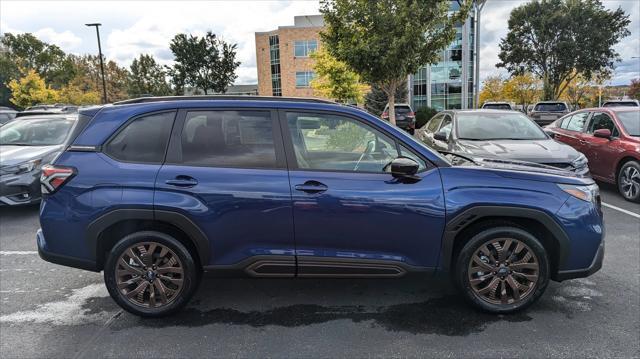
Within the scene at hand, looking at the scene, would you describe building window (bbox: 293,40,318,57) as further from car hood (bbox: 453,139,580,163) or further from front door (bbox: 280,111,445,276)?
front door (bbox: 280,111,445,276)

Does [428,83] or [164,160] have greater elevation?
[428,83]

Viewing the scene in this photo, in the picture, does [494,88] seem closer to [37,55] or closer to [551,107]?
[551,107]

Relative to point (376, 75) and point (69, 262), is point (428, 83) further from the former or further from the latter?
point (69, 262)

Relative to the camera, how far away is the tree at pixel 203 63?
49.9 metres

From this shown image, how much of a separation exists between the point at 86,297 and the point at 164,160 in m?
1.65

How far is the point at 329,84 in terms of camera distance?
65.7 feet

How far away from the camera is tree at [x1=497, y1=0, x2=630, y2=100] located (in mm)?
33000

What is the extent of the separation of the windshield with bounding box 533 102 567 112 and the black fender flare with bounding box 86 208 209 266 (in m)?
22.9

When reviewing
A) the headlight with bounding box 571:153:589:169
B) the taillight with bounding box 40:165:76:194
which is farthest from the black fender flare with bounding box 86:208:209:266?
the headlight with bounding box 571:153:589:169

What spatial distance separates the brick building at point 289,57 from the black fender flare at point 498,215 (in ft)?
161

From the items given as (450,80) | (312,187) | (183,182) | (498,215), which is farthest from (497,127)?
(450,80)

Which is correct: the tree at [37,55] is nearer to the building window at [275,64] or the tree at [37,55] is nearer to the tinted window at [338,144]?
the building window at [275,64]

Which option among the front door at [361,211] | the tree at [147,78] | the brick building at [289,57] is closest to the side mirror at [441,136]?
the front door at [361,211]

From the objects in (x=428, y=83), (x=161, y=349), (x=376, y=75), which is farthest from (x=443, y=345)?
(x=428, y=83)
